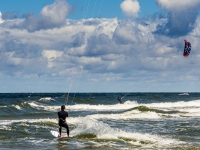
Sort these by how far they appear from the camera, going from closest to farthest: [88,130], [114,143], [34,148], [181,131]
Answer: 1. [34,148]
2. [114,143]
3. [88,130]
4. [181,131]

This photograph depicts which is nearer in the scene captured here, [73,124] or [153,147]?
[153,147]

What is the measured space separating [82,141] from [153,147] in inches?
142

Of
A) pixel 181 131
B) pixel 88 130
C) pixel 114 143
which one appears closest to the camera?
pixel 114 143

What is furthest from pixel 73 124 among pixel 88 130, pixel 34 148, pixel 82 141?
pixel 34 148

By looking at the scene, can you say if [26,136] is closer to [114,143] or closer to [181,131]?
[114,143]

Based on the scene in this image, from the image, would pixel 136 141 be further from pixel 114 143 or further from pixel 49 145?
pixel 49 145

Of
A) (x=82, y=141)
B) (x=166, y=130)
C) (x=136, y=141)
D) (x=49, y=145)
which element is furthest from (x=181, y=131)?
(x=49, y=145)

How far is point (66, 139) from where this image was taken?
1950 cm

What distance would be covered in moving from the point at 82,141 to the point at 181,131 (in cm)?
691

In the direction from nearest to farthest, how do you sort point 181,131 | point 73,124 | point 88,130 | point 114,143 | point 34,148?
point 34,148, point 114,143, point 88,130, point 181,131, point 73,124

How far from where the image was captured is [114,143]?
711 inches

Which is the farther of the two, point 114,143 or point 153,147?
point 114,143

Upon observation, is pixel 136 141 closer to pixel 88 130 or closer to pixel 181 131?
pixel 88 130

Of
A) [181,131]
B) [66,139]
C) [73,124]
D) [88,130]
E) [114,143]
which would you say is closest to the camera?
[114,143]
